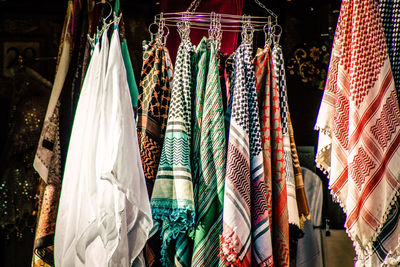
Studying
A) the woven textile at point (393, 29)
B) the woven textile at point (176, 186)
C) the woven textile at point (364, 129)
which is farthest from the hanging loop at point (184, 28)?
the woven textile at point (393, 29)

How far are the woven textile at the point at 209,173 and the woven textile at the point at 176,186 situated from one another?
0.13 ft

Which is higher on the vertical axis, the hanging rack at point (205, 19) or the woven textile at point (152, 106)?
the hanging rack at point (205, 19)

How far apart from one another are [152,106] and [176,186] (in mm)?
262

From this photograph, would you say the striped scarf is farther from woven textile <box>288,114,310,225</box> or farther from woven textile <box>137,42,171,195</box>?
woven textile <box>288,114,310,225</box>

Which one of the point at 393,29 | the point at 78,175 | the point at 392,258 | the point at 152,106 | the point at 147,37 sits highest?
the point at 147,37

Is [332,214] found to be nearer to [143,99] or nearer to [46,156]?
[143,99]

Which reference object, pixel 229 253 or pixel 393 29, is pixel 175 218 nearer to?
pixel 229 253

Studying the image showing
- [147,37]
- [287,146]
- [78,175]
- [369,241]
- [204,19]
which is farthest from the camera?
[147,37]

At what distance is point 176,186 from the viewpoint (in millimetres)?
1100

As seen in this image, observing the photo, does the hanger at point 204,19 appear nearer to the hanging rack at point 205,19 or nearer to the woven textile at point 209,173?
the hanging rack at point 205,19

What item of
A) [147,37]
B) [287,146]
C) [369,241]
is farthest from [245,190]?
[147,37]

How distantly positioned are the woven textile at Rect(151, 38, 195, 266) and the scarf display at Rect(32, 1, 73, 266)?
1.17 ft

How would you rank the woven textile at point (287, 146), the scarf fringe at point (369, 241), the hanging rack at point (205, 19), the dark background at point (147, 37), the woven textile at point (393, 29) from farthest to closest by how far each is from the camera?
the dark background at point (147, 37) < the hanging rack at point (205, 19) < the woven textile at point (287, 146) < the woven textile at point (393, 29) < the scarf fringe at point (369, 241)

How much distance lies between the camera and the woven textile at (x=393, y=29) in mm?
1094
